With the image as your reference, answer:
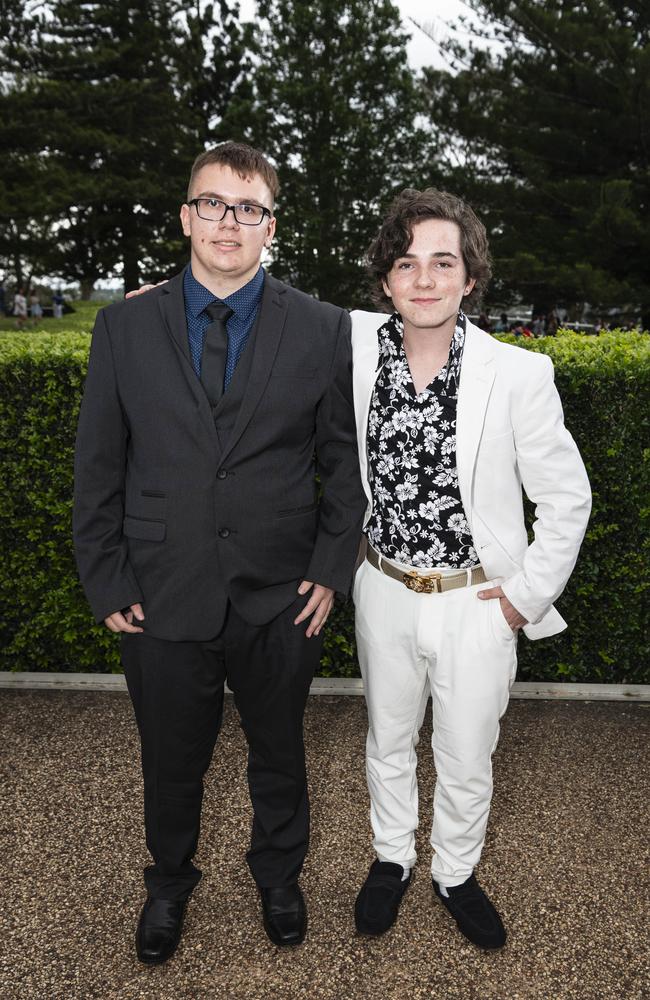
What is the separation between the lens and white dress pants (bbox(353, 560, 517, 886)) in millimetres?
2576

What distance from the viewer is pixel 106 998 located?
2562mm

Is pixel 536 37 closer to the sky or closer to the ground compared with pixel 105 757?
closer to the sky

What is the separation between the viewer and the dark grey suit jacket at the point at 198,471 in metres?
2.46

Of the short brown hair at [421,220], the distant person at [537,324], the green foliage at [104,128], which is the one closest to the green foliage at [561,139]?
the distant person at [537,324]

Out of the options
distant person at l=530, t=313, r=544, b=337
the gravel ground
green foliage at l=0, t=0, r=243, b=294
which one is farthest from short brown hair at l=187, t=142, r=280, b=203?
distant person at l=530, t=313, r=544, b=337

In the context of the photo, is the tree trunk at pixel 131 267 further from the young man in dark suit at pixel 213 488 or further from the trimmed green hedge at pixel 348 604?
the young man in dark suit at pixel 213 488

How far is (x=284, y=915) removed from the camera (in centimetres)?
276

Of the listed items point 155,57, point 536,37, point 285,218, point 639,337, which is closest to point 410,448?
point 639,337

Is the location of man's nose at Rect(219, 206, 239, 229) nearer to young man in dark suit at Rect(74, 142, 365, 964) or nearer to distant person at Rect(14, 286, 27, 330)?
young man in dark suit at Rect(74, 142, 365, 964)

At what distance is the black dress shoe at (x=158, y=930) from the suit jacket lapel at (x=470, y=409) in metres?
1.63

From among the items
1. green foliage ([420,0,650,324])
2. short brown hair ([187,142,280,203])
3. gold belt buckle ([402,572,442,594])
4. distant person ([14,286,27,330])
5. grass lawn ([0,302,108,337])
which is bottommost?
grass lawn ([0,302,108,337])

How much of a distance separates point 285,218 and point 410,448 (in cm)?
2604

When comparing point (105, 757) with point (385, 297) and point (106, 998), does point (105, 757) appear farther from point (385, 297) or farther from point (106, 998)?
point (385, 297)

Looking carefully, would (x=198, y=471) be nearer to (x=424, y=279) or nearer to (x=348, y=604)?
(x=424, y=279)
